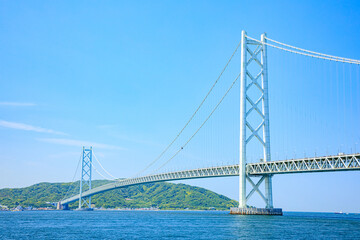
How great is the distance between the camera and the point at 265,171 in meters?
48.6

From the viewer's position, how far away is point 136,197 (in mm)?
177500

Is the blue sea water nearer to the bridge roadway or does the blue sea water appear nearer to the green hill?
the bridge roadway

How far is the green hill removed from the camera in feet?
510

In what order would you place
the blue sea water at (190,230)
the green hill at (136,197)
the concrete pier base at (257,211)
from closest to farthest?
the blue sea water at (190,230) < the concrete pier base at (257,211) < the green hill at (136,197)

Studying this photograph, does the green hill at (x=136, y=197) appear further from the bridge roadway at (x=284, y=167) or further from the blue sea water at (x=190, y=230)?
the blue sea water at (x=190, y=230)

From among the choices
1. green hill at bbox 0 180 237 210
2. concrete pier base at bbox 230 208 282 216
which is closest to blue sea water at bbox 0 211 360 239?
concrete pier base at bbox 230 208 282 216

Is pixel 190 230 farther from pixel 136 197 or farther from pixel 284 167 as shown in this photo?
pixel 136 197

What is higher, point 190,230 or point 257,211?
point 257,211

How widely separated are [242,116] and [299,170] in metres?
10.0

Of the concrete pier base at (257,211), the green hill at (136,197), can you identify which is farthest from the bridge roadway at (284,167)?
the green hill at (136,197)

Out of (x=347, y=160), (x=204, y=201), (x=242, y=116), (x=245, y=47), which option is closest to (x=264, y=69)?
(x=245, y=47)

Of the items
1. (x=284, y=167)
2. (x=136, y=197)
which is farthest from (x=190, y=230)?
(x=136, y=197)

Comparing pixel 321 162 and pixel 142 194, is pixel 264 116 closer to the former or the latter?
pixel 321 162

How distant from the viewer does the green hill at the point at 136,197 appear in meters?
155
